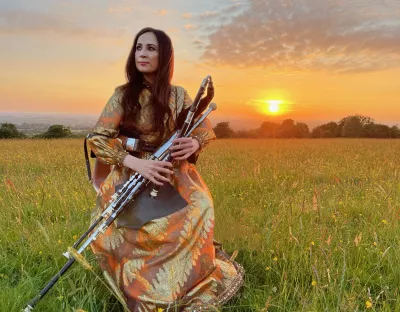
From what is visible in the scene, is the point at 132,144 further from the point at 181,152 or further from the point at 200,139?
the point at 200,139

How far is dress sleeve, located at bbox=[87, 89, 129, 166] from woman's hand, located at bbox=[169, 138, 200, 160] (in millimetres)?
343

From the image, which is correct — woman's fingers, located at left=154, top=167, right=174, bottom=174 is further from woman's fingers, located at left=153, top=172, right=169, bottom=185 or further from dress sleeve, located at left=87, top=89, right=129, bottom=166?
dress sleeve, located at left=87, top=89, right=129, bottom=166

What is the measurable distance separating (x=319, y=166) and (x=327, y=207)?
13.2ft

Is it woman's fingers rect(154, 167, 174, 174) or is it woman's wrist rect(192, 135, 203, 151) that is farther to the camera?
woman's wrist rect(192, 135, 203, 151)

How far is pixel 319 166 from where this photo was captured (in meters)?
8.56

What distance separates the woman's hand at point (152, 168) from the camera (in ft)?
8.80

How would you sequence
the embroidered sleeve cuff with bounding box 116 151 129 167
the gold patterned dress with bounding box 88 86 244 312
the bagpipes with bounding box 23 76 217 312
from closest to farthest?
1. the gold patterned dress with bounding box 88 86 244 312
2. the bagpipes with bounding box 23 76 217 312
3. the embroidered sleeve cuff with bounding box 116 151 129 167

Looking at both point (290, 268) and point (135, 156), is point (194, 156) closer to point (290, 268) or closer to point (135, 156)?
point (135, 156)

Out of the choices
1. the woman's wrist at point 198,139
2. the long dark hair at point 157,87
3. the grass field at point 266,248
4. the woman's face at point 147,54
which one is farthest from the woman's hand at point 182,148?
the grass field at point 266,248

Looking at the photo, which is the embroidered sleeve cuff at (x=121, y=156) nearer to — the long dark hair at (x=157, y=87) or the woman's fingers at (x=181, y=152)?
the long dark hair at (x=157, y=87)

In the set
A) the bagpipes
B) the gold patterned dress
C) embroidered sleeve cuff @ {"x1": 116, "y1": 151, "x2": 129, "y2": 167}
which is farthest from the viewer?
embroidered sleeve cuff @ {"x1": 116, "y1": 151, "x2": 129, "y2": 167}

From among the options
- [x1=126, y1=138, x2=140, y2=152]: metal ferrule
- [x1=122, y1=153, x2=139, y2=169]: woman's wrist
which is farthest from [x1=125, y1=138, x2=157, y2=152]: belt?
[x1=122, y1=153, x2=139, y2=169]: woman's wrist

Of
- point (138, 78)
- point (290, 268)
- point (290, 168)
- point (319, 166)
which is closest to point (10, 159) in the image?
point (290, 168)

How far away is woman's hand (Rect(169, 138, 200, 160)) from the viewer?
279 centimetres
